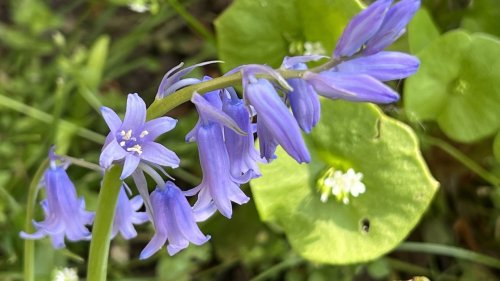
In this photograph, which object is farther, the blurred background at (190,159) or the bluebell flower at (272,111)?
the blurred background at (190,159)

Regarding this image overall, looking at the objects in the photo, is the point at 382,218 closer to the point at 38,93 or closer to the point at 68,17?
the point at 38,93

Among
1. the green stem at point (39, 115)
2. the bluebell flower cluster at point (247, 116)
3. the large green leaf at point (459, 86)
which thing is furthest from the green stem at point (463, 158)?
the bluebell flower cluster at point (247, 116)

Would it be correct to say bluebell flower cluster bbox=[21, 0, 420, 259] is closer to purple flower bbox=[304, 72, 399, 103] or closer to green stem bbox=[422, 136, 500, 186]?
purple flower bbox=[304, 72, 399, 103]

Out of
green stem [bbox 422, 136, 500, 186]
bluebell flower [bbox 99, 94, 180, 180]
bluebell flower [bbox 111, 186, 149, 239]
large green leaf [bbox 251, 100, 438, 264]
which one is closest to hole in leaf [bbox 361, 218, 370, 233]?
large green leaf [bbox 251, 100, 438, 264]

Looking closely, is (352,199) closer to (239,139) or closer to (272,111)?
(239,139)

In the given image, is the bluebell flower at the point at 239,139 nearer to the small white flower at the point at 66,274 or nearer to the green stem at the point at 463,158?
the small white flower at the point at 66,274

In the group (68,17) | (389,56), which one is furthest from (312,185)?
(68,17)
